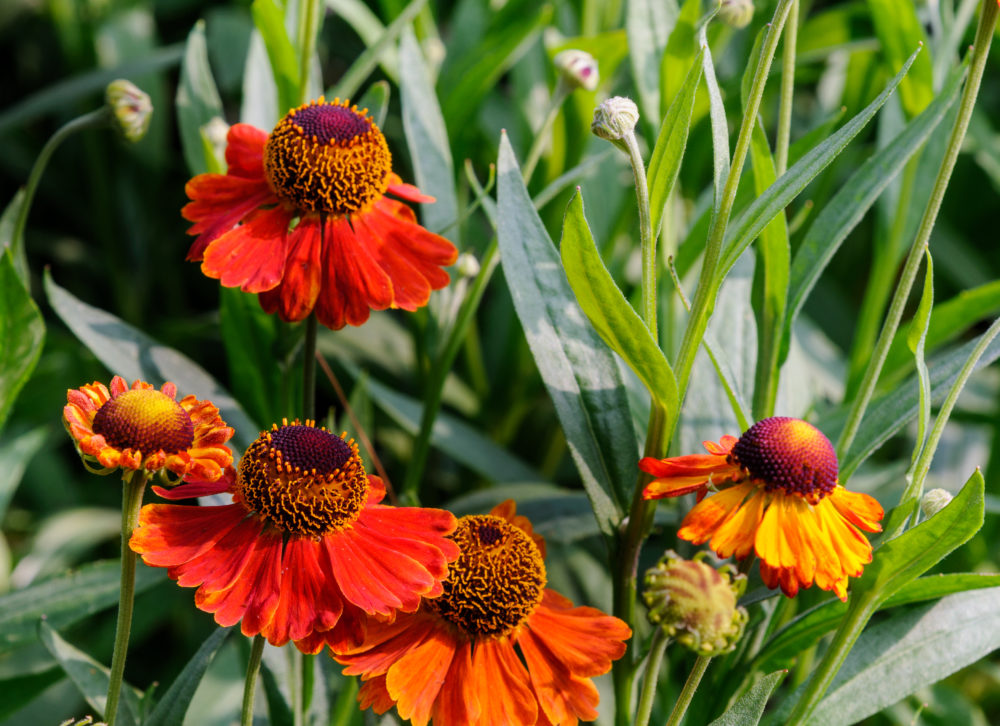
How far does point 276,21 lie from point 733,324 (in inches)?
16.8

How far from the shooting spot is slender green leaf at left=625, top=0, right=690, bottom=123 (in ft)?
2.77

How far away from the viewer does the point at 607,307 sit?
569 millimetres

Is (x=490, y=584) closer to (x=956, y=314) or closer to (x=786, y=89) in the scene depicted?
(x=786, y=89)

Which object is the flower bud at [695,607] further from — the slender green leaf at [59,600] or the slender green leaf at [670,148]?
the slender green leaf at [59,600]

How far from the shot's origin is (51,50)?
1.56 m

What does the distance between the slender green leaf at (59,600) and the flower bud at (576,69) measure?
505 millimetres

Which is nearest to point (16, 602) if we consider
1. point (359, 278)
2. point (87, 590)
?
point (87, 590)

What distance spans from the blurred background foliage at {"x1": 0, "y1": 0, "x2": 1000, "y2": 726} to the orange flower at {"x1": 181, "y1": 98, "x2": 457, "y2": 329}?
0.12 m

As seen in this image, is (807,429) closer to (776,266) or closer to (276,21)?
(776,266)

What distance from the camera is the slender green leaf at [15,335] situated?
0.71m

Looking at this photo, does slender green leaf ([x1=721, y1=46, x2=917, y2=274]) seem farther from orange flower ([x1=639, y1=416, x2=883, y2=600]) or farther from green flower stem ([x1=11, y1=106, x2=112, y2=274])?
green flower stem ([x1=11, y1=106, x2=112, y2=274])

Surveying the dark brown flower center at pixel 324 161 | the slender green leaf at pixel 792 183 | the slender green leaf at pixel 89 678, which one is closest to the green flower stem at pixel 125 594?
the slender green leaf at pixel 89 678

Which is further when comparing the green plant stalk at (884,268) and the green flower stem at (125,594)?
the green plant stalk at (884,268)

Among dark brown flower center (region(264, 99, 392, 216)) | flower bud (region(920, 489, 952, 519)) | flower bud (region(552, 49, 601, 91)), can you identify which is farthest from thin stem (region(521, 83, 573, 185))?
flower bud (region(920, 489, 952, 519))
